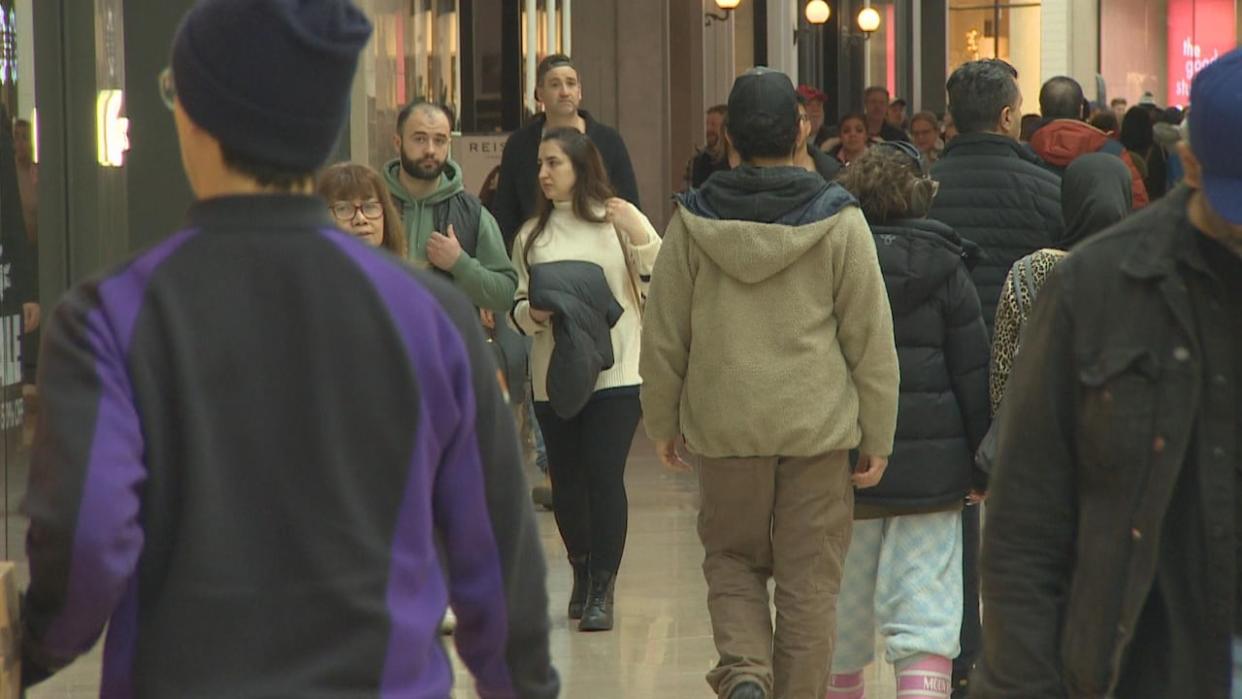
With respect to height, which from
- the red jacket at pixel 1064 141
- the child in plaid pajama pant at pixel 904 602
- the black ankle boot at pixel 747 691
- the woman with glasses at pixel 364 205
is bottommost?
the black ankle boot at pixel 747 691

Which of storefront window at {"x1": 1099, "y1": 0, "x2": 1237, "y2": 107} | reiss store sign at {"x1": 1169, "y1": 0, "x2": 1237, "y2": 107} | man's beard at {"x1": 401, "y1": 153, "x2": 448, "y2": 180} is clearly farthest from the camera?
reiss store sign at {"x1": 1169, "y1": 0, "x2": 1237, "y2": 107}

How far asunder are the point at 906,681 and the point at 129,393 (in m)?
3.57

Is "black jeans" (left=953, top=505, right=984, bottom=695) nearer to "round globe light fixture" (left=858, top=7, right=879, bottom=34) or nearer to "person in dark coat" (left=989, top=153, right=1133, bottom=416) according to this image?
"person in dark coat" (left=989, top=153, right=1133, bottom=416)

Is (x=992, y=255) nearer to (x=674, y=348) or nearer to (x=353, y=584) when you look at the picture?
(x=674, y=348)

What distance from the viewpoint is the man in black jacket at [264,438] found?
2.47 meters

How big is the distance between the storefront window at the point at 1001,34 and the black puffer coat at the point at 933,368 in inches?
1771

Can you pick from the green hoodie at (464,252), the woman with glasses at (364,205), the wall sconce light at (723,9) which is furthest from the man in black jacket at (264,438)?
the wall sconce light at (723,9)

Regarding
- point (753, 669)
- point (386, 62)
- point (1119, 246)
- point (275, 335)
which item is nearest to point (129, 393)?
point (275, 335)

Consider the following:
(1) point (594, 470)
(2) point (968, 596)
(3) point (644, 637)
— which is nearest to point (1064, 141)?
(2) point (968, 596)

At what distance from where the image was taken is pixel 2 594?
2615 mm

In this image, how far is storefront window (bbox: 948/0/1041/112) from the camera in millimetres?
50406

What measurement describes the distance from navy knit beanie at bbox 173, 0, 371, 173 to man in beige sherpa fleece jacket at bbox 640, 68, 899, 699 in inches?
117

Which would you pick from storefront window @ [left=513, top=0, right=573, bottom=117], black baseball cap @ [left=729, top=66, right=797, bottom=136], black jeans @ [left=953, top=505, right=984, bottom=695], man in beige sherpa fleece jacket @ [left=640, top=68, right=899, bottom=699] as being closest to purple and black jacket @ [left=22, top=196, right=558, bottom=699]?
man in beige sherpa fleece jacket @ [left=640, top=68, right=899, bottom=699]

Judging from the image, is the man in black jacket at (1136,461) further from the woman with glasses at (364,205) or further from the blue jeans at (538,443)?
the blue jeans at (538,443)
